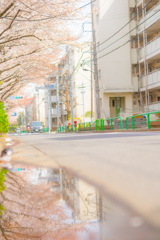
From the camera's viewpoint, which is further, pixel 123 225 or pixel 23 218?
pixel 23 218

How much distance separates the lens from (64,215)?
2.18 meters

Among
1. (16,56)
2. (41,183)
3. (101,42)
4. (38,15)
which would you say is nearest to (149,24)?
(101,42)

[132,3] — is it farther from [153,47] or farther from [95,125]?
[95,125]

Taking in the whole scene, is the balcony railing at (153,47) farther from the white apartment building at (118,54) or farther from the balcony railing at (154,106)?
the balcony railing at (154,106)

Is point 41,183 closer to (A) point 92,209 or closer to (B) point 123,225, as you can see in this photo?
(A) point 92,209

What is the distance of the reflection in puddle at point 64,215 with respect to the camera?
163cm

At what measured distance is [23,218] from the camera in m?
2.17

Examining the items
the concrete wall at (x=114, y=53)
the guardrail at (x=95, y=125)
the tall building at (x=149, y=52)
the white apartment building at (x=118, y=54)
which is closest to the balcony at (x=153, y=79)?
the tall building at (x=149, y=52)

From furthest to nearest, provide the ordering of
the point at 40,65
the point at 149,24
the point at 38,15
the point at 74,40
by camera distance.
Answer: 1. the point at 149,24
2. the point at 40,65
3. the point at 74,40
4. the point at 38,15

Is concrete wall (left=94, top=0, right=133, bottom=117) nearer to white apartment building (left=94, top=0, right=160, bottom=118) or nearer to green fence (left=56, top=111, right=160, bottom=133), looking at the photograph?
white apartment building (left=94, top=0, right=160, bottom=118)

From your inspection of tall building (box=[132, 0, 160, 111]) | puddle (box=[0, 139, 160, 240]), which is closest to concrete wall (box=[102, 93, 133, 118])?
tall building (box=[132, 0, 160, 111])

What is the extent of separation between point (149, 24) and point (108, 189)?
25.2 m

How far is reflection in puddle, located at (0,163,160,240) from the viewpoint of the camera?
163 cm

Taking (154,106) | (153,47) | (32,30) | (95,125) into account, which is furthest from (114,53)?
(32,30)
